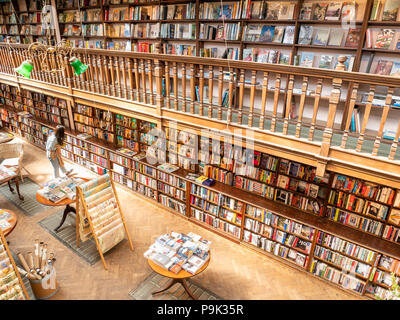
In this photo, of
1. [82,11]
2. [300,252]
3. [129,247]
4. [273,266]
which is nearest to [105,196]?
[129,247]

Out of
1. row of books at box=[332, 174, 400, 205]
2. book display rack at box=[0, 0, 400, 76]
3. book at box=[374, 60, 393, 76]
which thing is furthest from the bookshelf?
book display rack at box=[0, 0, 400, 76]

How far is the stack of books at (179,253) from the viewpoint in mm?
3865

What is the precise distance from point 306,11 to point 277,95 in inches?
70.3

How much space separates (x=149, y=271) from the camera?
4566mm

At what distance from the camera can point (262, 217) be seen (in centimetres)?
478

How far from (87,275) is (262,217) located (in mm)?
3036

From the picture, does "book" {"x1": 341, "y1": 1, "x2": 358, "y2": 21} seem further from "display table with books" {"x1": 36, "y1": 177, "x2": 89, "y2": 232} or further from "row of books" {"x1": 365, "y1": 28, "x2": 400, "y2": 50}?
"display table with books" {"x1": 36, "y1": 177, "x2": 89, "y2": 232}

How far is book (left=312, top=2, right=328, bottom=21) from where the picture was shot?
13.9 feet

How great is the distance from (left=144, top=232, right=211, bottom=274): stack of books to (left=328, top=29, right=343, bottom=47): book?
3.64 metres

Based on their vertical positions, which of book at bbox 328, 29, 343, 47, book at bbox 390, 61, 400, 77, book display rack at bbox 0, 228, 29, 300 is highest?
book at bbox 328, 29, 343, 47

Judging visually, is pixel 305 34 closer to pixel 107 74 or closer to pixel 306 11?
pixel 306 11

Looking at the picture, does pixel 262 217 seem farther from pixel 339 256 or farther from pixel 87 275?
pixel 87 275

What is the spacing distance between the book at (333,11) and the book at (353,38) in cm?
30

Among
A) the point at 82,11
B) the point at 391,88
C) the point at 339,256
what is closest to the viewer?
the point at 391,88
